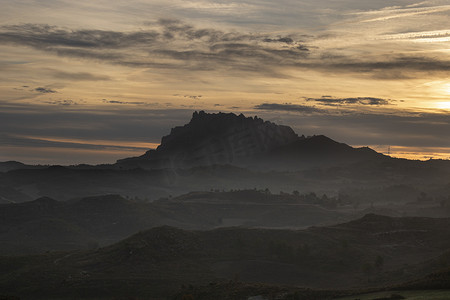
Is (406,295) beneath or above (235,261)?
above

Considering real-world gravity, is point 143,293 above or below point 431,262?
below

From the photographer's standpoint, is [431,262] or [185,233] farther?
[185,233]

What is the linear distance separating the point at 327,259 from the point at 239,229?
39585mm

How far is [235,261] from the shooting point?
159750 mm

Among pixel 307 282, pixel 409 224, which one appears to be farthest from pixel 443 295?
pixel 409 224

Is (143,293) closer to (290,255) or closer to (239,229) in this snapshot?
(290,255)

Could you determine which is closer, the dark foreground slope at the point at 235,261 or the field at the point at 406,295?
the field at the point at 406,295

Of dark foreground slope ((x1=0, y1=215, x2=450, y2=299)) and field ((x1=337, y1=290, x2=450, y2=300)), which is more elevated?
field ((x1=337, y1=290, x2=450, y2=300))

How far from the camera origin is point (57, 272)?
463 ft

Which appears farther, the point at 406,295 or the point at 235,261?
the point at 235,261

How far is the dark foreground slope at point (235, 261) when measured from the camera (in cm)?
13138

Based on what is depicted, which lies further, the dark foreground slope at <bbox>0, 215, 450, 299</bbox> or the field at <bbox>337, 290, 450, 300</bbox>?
the dark foreground slope at <bbox>0, 215, 450, 299</bbox>

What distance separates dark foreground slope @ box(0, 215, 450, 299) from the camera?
131 metres

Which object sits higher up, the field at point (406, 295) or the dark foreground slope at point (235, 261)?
the field at point (406, 295)
